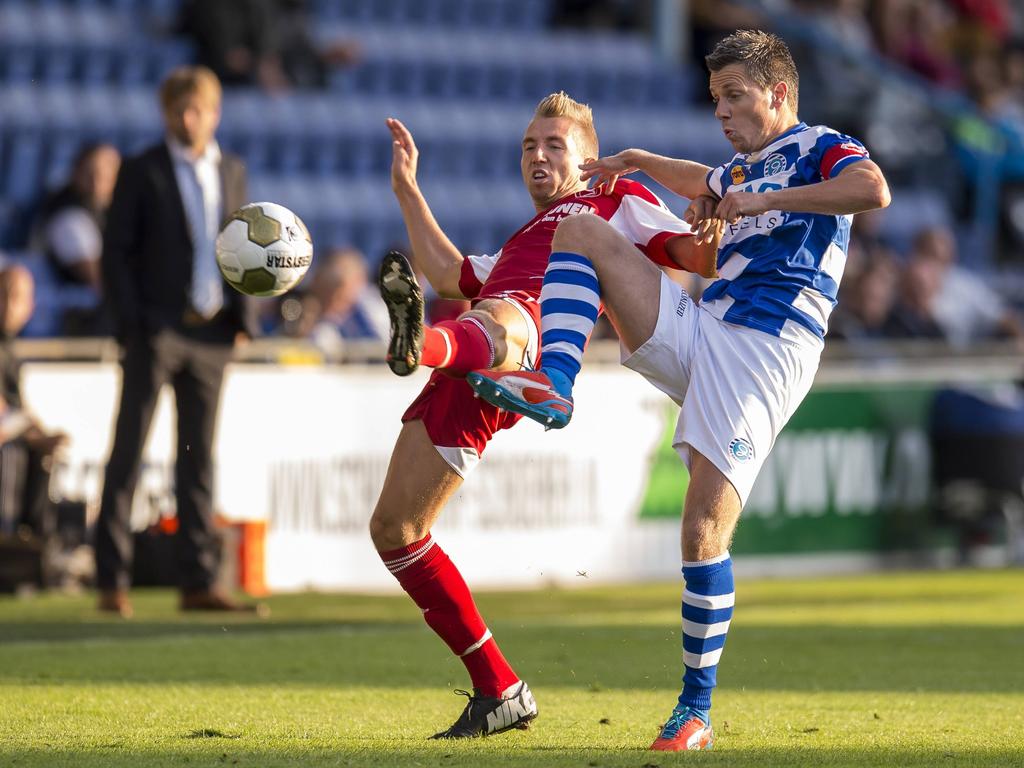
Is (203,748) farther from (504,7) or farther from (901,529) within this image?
(504,7)

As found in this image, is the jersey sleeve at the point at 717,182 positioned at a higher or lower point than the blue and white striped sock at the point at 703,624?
higher

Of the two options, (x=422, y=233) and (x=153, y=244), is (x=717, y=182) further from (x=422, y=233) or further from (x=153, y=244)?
(x=153, y=244)

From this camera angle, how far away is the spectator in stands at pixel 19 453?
32.3 feet

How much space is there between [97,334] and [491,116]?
5.98m

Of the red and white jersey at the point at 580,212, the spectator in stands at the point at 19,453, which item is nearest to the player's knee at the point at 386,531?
the red and white jersey at the point at 580,212

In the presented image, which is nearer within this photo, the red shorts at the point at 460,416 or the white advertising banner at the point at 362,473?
the red shorts at the point at 460,416

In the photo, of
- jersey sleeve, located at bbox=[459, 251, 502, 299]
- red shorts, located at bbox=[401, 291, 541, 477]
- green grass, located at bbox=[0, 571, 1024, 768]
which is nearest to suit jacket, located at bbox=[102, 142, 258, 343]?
green grass, located at bbox=[0, 571, 1024, 768]

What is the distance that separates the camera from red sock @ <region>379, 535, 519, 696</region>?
563 centimetres

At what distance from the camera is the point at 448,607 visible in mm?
5648

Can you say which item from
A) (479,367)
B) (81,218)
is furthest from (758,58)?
(81,218)

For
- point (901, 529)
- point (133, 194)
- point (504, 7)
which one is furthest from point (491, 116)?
point (133, 194)

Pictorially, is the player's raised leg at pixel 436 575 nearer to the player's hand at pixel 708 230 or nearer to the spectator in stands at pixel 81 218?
the player's hand at pixel 708 230

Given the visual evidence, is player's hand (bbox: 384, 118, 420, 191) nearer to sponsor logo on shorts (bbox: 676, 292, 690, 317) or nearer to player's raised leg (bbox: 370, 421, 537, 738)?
player's raised leg (bbox: 370, 421, 537, 738)

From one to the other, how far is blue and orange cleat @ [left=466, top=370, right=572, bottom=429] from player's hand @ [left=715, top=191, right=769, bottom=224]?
2.33 ft
